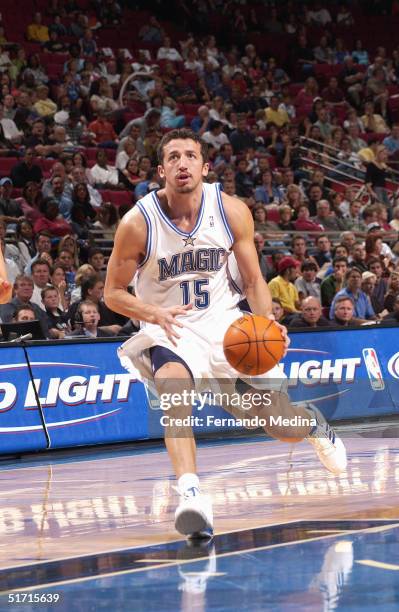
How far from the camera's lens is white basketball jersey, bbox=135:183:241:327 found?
6473 mm

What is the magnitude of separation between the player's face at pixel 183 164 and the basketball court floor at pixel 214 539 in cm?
190

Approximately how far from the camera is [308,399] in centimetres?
1223

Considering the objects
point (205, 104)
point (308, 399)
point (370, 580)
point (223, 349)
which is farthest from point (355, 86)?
point (370, 580)

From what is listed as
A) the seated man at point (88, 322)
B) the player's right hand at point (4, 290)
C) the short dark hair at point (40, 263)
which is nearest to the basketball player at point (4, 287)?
the player's right hand at point (4, 290)

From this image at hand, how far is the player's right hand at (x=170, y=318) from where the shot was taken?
19.9ft

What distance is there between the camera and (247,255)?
21.7 feet

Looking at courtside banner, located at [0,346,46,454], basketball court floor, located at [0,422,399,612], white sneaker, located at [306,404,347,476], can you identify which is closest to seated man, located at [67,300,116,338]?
courtside banner, located at [0,346,46,454]

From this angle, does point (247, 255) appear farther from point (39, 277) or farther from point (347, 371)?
point (39, 277)

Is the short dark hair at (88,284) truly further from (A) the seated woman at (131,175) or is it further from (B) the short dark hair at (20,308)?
(A) the seated woman at (131,175)

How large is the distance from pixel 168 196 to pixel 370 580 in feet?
9.03

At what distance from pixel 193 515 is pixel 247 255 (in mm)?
1665

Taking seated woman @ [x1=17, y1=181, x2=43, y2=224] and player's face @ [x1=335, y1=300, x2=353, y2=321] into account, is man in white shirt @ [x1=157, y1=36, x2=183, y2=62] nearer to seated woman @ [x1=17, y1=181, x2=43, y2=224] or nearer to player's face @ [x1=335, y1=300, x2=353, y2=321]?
seated woman @ [x1=17, y1=181, x2=43, y2=224]

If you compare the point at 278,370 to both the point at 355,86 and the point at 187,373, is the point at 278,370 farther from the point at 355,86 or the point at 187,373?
the point at 355,86

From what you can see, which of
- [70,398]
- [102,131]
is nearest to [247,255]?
[70,398]
